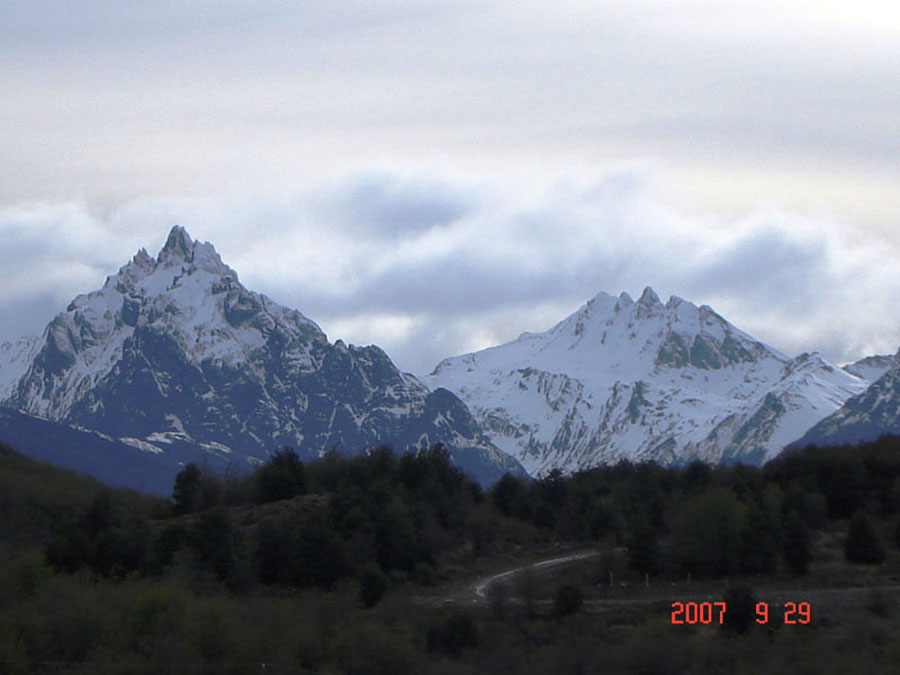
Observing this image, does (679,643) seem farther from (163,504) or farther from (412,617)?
(163,504)

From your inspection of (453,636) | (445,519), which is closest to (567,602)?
(453,636)

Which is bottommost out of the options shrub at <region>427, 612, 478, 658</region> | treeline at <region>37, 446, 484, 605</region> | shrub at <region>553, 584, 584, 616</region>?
shrub at <region>427, 612, 478, 658</region>

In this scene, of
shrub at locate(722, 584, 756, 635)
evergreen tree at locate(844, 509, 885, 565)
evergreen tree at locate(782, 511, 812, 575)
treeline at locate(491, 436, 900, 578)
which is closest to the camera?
shrub at locate(722, 584, 756, 635)

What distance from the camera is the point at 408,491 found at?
11925 cm

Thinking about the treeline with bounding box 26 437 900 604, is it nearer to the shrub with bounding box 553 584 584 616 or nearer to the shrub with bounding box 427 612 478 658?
the shrub with bounding box 553 584 584 616

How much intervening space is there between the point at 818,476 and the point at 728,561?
29.7 metres

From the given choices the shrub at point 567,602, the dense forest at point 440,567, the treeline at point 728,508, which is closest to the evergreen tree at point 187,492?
the dense forest at point 440,567

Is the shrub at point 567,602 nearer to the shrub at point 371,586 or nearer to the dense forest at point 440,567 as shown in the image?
the dense forest at point 440,567
